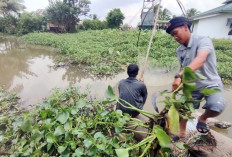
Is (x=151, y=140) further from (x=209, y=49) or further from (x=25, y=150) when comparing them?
(x=25, y=150)

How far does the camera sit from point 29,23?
19.2m

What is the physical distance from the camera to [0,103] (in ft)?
9.57

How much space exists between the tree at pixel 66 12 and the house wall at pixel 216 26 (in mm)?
15903

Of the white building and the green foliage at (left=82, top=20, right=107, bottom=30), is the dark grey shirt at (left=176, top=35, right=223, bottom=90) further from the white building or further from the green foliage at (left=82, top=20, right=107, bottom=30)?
the green foliage at (left=82, top=20, right=107, bottom=30)

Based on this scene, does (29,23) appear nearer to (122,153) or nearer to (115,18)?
(115,18)

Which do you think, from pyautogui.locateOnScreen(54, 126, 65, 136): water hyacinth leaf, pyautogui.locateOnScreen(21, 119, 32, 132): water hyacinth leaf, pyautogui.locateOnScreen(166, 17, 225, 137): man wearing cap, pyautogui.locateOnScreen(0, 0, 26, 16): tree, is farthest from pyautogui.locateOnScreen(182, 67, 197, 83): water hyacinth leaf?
pyautogui.locateOnScreen(0, 0, 26, 16): tree

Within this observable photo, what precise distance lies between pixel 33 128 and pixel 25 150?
0.25 metres

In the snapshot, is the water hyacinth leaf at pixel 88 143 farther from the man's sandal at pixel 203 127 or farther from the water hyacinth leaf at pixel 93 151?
the man's sandal at pixel 203 127

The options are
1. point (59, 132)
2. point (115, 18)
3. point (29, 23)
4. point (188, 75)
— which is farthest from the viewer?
point (115, 18)

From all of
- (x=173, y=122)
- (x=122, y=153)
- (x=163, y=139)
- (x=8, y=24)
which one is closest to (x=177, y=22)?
(x=173, y=122)

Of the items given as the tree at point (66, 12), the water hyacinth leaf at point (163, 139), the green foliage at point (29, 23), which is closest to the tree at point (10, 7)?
the green foliage at point (29, 23)

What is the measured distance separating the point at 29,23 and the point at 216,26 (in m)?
21.7

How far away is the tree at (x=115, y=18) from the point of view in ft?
71.3

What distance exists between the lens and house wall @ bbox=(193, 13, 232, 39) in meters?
11.1
